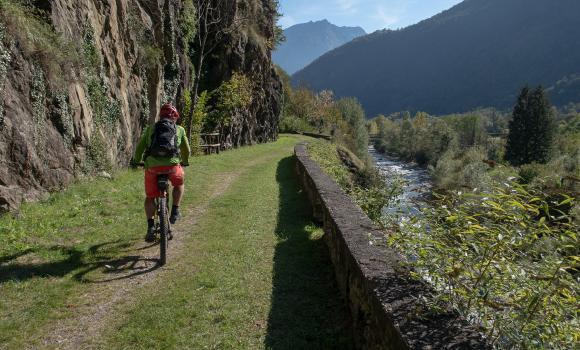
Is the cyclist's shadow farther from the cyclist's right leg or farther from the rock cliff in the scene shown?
the rock cliff

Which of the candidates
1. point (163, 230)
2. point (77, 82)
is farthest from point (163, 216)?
point (77, 82)

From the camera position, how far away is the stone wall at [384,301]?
2.99 meters

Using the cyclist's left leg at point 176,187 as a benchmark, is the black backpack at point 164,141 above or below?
above

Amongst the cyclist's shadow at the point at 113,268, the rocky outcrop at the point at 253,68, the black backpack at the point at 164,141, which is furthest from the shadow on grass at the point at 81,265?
the rocky outcrop at the point at 253,68

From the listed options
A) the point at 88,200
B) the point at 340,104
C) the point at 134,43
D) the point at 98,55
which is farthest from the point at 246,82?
the point at 340,104

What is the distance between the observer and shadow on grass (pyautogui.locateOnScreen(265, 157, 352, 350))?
4520 mm

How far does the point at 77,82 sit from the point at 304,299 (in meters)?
10.1

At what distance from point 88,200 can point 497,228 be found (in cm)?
908

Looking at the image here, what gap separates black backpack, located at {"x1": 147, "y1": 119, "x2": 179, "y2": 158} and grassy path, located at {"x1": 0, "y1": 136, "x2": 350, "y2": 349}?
69.6 inches

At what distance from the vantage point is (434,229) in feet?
12.4

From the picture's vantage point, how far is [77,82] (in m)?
12.0

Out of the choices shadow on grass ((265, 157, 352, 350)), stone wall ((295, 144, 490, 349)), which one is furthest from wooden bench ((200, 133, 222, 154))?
stone wall ((295, 144, 490, 349))

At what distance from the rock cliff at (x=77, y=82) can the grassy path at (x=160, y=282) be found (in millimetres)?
1039

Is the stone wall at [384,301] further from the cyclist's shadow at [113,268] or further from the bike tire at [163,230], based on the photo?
the cyclist's shadow at [113,268]
